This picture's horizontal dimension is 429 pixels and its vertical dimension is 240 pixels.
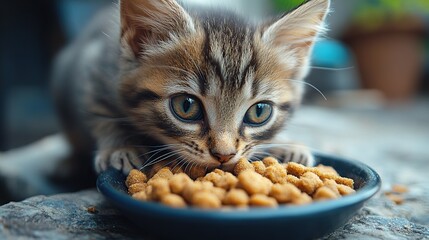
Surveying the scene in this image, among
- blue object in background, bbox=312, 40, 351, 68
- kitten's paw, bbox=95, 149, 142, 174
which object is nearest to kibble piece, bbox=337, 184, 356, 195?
kitten's paw, bbox=95, 149, 142, 174

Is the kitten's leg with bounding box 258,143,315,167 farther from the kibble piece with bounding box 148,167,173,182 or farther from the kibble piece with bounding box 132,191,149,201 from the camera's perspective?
the kibble piece with bounding box 132,191,149,201

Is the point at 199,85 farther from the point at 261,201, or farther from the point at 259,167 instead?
the point at 261,201

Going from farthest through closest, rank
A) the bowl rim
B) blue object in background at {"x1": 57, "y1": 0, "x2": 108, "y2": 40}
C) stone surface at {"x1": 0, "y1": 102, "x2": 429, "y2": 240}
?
1. blue object in background at {"x1": 57, "y1": 0, "x2": 108, "y2": 40}
2. stone surface at {"x1": 0, "y1": 102, "x2": 429, "y2": 240}
3. the bowl rim

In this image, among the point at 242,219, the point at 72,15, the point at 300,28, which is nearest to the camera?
the point at 242,219

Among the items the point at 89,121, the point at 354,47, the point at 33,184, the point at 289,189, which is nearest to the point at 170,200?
the point at 289,189

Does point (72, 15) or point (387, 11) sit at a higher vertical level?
point (387, 11)

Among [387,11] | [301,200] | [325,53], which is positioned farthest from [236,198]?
[387,11]

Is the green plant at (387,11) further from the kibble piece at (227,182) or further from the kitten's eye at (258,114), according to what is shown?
the kibble piece at (227,182)
